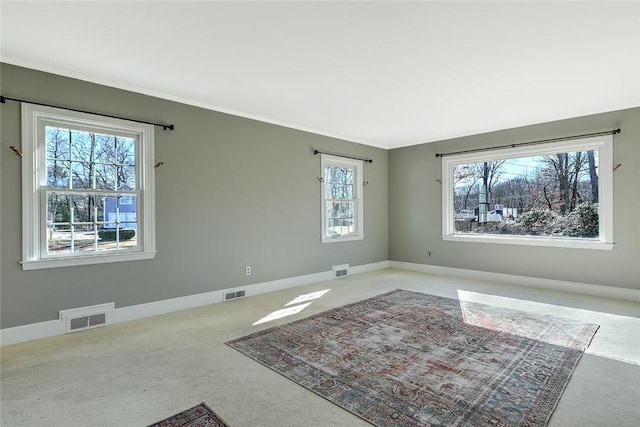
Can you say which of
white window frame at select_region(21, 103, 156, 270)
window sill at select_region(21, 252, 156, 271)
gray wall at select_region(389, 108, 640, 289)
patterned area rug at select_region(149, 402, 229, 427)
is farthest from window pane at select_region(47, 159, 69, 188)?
gray wall at select_region(389, 108, 640, 289)

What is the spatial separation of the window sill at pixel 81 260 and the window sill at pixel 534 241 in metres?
4.93

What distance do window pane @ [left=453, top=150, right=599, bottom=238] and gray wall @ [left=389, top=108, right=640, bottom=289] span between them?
305 millimetres

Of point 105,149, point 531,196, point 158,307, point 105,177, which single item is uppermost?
point 105,149

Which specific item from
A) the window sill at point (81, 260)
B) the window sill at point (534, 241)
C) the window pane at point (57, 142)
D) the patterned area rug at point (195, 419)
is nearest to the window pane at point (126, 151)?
the window pane at point (57, 142)

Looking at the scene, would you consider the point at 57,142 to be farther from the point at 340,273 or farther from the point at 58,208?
the point at 340,273

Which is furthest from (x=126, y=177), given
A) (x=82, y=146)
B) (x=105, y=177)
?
(x=82, y=146)

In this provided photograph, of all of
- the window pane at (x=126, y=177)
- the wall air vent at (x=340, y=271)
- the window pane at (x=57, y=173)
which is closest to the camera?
the window pane at (x=57, y=173)

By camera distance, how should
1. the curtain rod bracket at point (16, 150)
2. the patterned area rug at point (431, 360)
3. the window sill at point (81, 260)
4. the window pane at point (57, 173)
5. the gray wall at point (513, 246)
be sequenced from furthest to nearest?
the gray wall at point (513, 246)
the window pane at point (57, 173)
the window sill at point (81, 260)
the curtain rod bracket at point (16, 150)
the patterned area rug at point (431, 360)

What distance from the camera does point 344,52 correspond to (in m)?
2.87

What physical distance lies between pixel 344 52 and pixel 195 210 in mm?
2563

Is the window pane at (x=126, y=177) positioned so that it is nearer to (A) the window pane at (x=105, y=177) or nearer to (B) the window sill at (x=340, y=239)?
(A) the window pane at (x=105, y=177)

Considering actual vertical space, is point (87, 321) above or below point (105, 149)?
below

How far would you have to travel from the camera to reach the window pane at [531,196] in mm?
4848

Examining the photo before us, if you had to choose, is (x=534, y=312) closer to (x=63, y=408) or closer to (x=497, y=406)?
(x=497, y=406)
